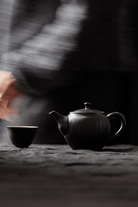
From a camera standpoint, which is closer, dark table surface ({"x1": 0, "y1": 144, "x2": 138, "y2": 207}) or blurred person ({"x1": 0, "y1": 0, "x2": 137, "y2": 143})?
dark table surface ({"x1": 0, "y1": 144, "x2": 138, "y2": 207})

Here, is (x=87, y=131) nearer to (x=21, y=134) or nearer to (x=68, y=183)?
(x=21, y=134)

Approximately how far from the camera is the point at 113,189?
383mm

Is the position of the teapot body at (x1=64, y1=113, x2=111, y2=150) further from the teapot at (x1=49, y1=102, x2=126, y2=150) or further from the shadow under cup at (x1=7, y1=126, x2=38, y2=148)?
the shadow under cup at (x1=7, y1=126, x2=38, y2=148)

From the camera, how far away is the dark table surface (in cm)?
34

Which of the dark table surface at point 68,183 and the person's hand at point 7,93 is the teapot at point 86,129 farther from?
the person's hand at point 7,93

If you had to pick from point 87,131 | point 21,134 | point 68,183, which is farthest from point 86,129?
point 68,183

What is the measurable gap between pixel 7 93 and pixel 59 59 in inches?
11.3

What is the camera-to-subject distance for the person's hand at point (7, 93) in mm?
1065

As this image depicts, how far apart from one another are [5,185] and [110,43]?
2.86 ft

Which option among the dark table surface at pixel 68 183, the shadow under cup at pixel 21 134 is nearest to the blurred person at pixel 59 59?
the shadow under cup at pixel 21 134

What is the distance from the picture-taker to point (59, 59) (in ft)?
3.52

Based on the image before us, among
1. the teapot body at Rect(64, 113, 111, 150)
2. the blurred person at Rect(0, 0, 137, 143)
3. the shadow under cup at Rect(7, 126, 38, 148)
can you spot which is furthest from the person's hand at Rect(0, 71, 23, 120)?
the teapot body at Rect(64, 113, 111, 150)

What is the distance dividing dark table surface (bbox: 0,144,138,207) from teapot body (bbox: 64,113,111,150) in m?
0.20

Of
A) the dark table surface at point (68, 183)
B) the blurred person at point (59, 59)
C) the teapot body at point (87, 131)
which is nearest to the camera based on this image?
the dark table surface at point (68, 183)
